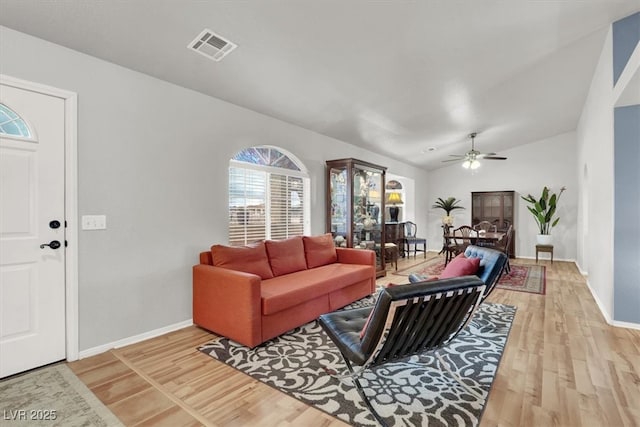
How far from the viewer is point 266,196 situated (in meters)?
4.24

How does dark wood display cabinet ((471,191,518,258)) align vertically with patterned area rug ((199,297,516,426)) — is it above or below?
above

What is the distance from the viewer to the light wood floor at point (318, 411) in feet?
5.87

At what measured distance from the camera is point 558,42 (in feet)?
11.1

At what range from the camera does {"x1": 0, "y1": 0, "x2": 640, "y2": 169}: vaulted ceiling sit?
7.38 feet

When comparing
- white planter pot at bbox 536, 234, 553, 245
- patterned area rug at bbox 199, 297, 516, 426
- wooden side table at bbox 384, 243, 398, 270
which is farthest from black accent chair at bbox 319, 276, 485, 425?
white planter pot at bbox 536, 234, 553, 245

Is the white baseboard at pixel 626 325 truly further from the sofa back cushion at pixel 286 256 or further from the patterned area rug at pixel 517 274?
the sofa back cushion at pixel 286 256

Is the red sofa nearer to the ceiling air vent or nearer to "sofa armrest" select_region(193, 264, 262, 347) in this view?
"sofa armrest" select_region(193, 264, 262, 347)

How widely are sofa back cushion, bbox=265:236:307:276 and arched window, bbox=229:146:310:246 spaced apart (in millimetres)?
521

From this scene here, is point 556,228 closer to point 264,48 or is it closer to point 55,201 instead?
point 264,48

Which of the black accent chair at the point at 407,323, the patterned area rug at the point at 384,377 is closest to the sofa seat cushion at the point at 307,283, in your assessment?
the patterned area rug at the point at 384,377

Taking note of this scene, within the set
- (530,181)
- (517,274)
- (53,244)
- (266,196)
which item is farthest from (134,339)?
(530,181)

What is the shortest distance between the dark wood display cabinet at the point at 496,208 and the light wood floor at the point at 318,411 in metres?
5.09

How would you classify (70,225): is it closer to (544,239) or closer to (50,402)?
(50,402)

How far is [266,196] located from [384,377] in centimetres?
274
